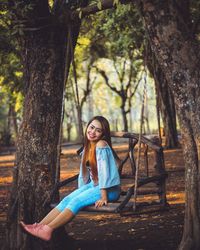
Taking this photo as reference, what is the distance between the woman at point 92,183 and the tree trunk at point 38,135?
633 millimetres

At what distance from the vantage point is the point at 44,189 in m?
5.60

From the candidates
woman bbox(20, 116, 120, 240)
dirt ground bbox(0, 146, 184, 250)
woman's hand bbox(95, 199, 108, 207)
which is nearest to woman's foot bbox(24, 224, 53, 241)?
woman bbox(20, 116, 120, 240)

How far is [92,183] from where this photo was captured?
16.9 ft

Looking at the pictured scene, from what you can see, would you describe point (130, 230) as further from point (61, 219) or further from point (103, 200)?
point (61, 219)

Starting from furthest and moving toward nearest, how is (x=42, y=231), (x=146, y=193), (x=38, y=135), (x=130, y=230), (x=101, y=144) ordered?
1. (x=130, y=230)
2. (x=38, y=135)
3. (x=146, y=193)
4. (x=101, y=144)
5. (x=42, y=231)

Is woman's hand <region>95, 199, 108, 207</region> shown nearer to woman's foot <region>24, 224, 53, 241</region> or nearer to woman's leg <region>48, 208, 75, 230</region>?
woman's leg <region>48, 208, 75, 230</region>

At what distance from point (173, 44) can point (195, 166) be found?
123 centimetres

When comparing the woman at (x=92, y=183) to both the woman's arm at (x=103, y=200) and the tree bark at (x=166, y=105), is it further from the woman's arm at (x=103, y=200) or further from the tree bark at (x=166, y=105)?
the tree bark at (x=166, y=105)

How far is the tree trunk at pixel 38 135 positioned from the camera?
5.58 metres

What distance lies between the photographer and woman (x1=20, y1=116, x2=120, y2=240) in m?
4.75

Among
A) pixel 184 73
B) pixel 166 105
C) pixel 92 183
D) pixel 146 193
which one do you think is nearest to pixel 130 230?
pixel 146 193

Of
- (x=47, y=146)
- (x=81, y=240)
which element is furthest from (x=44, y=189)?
(x=81, y=240)

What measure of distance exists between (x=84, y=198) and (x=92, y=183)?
360mm

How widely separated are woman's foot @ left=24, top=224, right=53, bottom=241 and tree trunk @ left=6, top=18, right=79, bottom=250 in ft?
2.55
